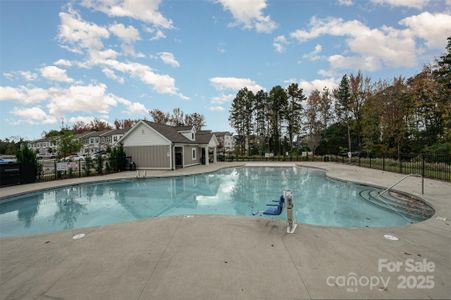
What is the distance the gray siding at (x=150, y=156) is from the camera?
19156mm

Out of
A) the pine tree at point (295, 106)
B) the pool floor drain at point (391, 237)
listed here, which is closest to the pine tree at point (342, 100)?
the pine tree at point (295, 106)

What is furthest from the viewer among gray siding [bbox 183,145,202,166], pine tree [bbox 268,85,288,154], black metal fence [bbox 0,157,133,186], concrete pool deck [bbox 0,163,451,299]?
pine tree [bbox 268,85,288,154]

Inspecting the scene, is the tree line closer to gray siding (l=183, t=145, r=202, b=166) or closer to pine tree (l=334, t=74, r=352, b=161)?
pine tree (l=334, t=74, r=352, b=161)

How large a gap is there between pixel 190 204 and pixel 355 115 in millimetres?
26054

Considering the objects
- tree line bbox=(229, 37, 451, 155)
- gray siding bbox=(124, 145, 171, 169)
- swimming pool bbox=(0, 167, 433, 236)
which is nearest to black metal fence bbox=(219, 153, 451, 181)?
swimming pool bbox=(0, 167, 433, 236)

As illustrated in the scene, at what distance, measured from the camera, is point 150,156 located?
19500 mm

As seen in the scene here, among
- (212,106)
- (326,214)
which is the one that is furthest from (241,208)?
(212,106)

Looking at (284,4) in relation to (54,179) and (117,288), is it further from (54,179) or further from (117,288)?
(54,179)

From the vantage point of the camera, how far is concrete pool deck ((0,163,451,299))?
8.73ft

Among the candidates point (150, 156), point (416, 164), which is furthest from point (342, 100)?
point (150, 156)

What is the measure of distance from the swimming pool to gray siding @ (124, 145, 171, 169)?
211 inches

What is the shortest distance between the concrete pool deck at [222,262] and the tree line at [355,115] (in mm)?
20743

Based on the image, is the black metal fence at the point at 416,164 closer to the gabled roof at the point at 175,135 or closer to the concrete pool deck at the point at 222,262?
the concrete pool deck at the point at 222,262

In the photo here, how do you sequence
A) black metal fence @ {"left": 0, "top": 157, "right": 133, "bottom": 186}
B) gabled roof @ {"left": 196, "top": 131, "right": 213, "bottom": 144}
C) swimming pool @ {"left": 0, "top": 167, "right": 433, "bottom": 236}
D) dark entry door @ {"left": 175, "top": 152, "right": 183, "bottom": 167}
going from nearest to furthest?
swimming pool @ {"left": 0, "top": 167, "right": 433, "bottom": 236} → black metal fence @ {"left": 0, "top": 157, "right": 133, "bottom": 186} → dark entry door @ {"left": 175, "top": 152, "right": 183, "bottom": 167} → gabled roof @ {"left": 196, "top": 131, "right": 213, "bottom": 144}
